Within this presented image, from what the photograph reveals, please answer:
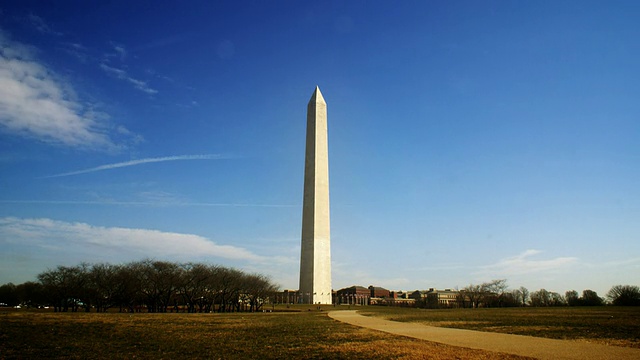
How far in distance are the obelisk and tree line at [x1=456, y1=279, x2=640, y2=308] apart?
1541 inches

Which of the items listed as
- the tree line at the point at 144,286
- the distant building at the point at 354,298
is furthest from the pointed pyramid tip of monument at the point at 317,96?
the distant building at the point at 354,298

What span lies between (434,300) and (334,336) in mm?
91679

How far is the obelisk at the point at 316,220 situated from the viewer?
2594 inches

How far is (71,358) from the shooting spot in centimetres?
1066

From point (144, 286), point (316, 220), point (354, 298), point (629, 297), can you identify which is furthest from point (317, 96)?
point (354, 298)

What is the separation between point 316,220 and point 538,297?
71.0 m

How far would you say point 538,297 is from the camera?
106750 mm

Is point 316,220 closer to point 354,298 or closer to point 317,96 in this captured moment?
point 317,96

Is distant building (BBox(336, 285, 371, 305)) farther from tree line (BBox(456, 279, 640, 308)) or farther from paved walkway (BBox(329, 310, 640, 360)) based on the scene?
paved walkway (BBox(329, 310, 640, 360))

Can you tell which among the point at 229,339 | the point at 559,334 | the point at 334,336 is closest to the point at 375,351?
the point at 334,336

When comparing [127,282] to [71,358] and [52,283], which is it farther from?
[71,358]

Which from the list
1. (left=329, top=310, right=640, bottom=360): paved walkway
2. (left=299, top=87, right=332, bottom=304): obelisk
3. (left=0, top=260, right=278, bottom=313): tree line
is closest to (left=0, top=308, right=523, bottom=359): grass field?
(left=329, top=310, right=640, bottom=360): paved walkway

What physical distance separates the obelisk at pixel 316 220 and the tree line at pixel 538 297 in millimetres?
39147

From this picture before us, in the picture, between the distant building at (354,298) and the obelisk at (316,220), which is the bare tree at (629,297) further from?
the distant building at (354,298)
